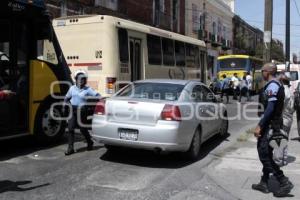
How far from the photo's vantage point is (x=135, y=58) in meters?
15.6

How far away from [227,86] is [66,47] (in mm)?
14067

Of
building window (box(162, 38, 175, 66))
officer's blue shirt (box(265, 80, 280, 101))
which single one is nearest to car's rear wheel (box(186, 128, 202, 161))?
officer's blue shirt (box(265, 80, 280, 101))

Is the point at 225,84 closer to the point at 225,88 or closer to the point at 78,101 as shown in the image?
the point at 225,88

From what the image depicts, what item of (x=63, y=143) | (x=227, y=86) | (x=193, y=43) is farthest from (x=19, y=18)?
(x=227, y=86)

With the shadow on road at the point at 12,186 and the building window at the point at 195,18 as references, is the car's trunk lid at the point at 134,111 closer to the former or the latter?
the shadow on road at the point at 12,186

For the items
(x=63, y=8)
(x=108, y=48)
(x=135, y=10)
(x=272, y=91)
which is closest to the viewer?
(x=272, y=91)

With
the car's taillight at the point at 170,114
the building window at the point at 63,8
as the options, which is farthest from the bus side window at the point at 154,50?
the building window at the point at 63,8

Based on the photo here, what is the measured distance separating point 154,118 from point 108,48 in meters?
5.75

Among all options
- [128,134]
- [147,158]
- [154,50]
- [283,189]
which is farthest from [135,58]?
[283,189]

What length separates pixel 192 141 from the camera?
9.37 m

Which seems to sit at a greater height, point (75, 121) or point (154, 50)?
point (154, 50)

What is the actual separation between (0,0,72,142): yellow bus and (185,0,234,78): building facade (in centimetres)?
2942

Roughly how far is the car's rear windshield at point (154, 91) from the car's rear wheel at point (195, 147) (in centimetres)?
84

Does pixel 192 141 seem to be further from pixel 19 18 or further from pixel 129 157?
pixel 19 18
